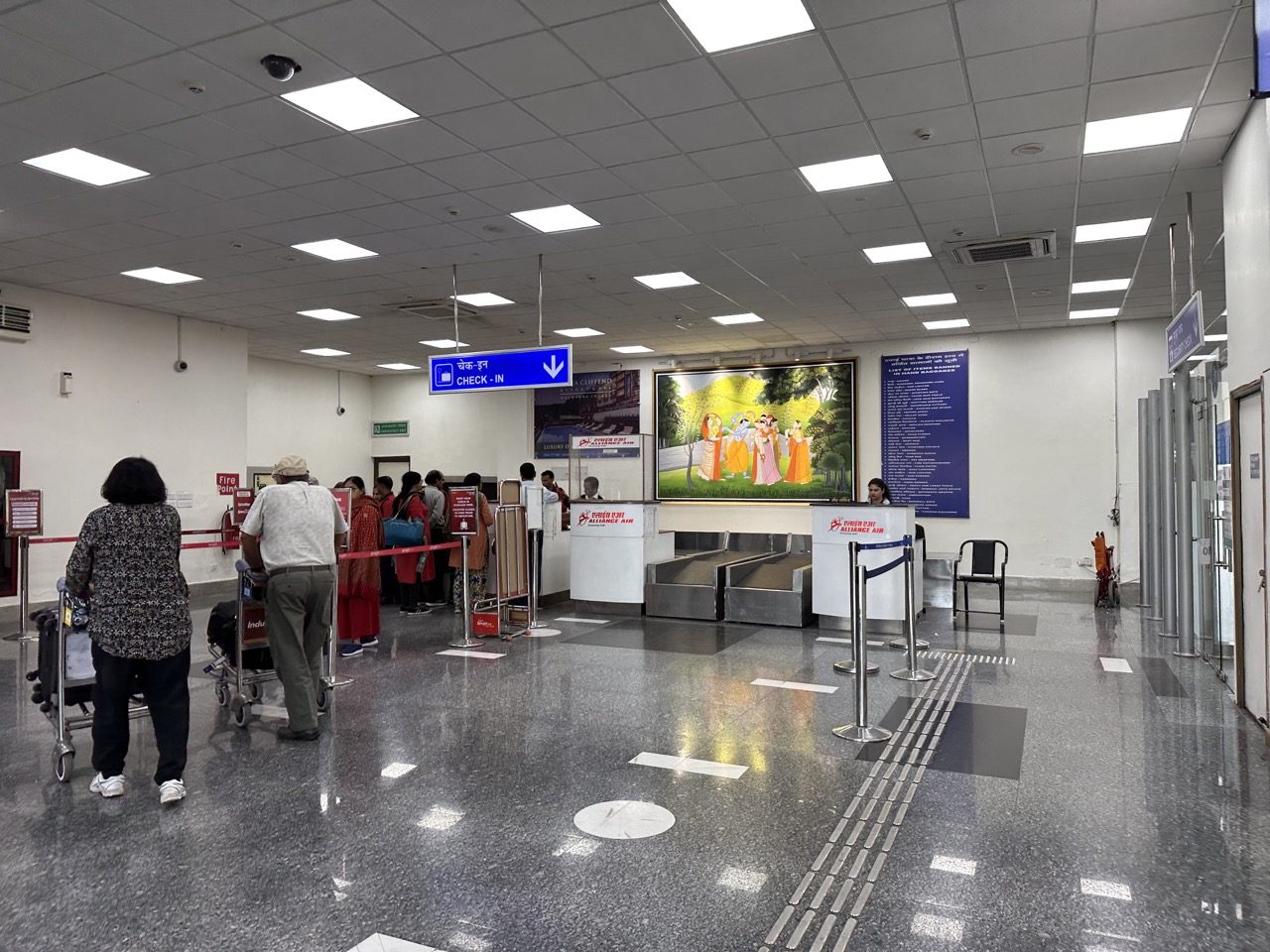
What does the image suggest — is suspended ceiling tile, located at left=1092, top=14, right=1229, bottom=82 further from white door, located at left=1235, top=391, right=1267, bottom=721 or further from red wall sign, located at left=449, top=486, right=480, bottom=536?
red wall sign, located at left=449, top=486, right=480, bottom=536

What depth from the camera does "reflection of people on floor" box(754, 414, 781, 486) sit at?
1377cm

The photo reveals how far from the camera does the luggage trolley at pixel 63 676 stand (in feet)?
13.6

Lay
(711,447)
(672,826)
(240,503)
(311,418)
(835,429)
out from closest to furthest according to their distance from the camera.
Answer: (672,826), (240,503), (835,429), (711,447), (311,418)

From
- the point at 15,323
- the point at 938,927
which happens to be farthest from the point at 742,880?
the point at 15,323

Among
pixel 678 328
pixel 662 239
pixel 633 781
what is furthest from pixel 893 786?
pixel 678 328

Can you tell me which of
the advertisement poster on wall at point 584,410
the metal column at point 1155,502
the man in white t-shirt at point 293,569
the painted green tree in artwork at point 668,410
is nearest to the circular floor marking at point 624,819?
the man in white t-shirt at point 293,569

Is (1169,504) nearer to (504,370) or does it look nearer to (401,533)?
(504,370)

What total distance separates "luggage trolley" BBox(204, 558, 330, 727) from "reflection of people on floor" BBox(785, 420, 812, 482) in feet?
31.0

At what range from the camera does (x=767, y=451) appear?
13836 millimetres

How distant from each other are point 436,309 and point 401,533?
3351mm

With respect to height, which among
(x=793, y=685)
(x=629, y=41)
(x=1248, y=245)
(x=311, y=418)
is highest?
(x=629, y=41)

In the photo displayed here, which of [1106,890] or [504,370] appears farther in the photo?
[504,370]

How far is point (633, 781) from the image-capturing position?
4098mm

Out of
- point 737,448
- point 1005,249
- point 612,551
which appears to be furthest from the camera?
point 737,448
